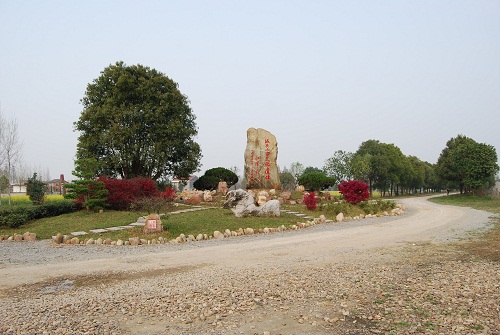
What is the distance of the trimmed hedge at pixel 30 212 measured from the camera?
1326 centimetres

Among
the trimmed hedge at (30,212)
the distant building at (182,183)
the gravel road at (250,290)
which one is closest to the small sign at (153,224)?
the gravel road at (250,290)

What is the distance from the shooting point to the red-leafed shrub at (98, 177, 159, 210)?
16.9 m

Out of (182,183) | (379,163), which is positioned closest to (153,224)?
(182,183)

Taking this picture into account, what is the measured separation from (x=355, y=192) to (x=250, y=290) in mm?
15263

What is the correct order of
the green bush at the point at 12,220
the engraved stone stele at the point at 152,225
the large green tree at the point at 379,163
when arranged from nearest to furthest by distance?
the engraved stone stele at the point at 152,225 < the green bush at the point at 12,220 < the large green tree at the point at 379,163

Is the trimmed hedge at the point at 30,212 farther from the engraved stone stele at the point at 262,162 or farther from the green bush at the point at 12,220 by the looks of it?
the engraved stone stele at the point at 262,162

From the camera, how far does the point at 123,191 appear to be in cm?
1705

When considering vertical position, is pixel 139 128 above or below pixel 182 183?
above

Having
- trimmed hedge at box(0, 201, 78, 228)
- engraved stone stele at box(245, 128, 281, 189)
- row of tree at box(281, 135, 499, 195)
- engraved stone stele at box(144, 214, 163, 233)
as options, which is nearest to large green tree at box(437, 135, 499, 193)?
row of tree at box(281, 135, 499, 195)

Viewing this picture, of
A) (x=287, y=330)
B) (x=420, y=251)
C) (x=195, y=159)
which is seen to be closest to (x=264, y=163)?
(x=195, y=159)

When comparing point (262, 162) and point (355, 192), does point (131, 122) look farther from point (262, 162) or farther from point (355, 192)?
point (355, 192)

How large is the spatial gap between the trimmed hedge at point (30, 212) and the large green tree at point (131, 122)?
6962 millimetres

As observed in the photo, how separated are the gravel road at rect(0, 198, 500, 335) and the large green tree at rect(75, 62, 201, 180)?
14456 mm

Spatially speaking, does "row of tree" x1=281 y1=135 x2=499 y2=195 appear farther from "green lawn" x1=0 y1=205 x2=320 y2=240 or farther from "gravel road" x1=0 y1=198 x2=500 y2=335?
"gravel road" x1=0 y1=198 x2=500 y2=335
